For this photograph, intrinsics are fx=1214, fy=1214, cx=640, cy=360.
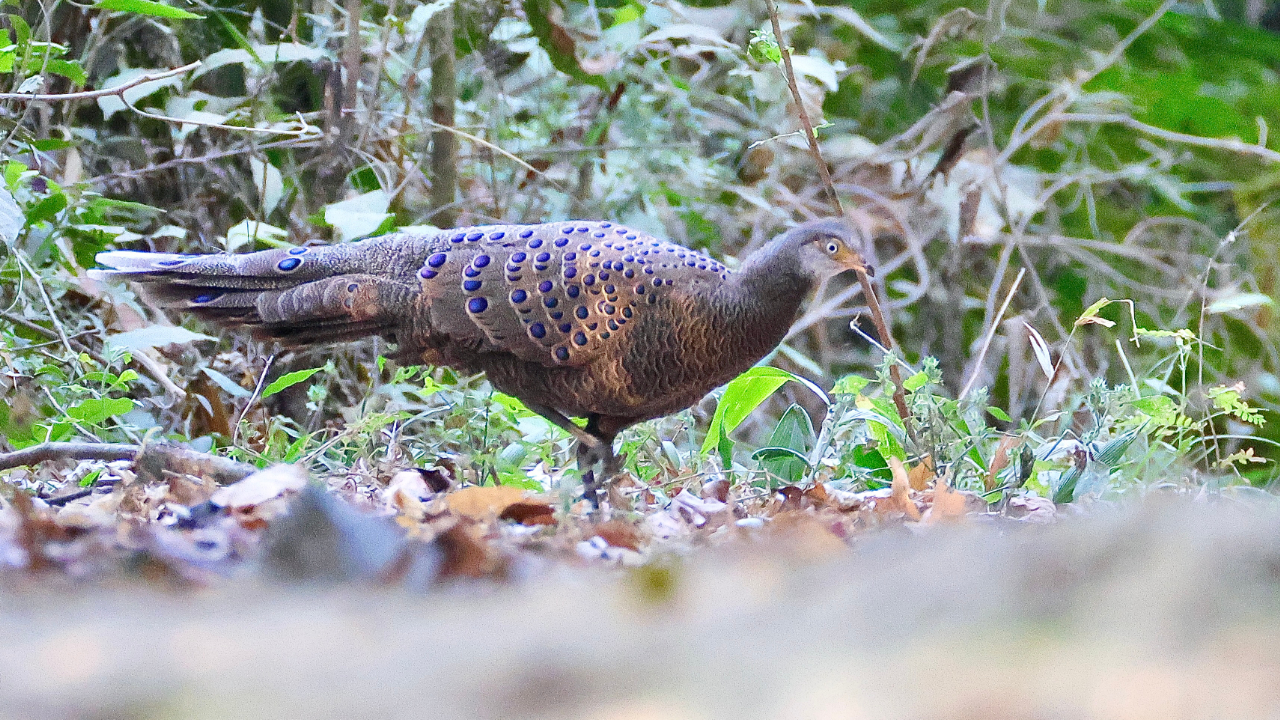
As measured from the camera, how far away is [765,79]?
4406 millimetres

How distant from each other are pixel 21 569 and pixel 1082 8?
Result: 4.66 metres

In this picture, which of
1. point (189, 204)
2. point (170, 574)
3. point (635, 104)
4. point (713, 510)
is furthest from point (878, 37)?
point (170, 574)

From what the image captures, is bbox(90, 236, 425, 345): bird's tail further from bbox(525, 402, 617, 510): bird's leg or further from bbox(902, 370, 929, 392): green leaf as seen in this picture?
bbox(902, 370, 929, 392): green leaf

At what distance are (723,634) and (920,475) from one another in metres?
1.84

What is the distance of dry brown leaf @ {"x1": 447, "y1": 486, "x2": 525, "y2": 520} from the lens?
1.59 metres

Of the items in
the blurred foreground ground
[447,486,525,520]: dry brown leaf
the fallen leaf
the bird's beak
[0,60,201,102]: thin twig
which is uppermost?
the blurred foreground ground

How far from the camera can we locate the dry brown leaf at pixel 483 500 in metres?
1.59

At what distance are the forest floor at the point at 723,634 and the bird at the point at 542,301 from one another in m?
1.69

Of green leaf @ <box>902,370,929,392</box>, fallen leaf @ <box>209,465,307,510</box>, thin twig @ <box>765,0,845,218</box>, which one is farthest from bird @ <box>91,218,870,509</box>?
fallen leaf @ <box>209,465,307,510</box>

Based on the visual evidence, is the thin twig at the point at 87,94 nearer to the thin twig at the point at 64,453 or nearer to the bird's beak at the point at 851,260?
the thin twig at the point at 64,453

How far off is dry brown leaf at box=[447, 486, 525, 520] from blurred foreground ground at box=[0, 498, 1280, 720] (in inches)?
33.4

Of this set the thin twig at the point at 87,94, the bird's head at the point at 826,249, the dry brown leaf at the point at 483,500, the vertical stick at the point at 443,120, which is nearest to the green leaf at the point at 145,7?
the thin twig at the point at 87,94

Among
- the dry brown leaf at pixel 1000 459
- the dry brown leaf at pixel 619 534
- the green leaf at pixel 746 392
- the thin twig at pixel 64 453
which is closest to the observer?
the dry brown leaf at pixel 619 534

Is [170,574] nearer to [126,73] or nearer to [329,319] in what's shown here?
[329,319]
